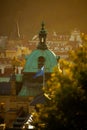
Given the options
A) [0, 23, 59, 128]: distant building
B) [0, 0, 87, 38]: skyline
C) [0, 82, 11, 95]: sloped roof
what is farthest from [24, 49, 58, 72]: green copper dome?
[0, 0, 87, 38]: skyline

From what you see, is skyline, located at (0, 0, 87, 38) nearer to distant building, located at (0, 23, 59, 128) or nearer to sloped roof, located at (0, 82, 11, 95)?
sloped roof, located at (0, 82, 11, 95)

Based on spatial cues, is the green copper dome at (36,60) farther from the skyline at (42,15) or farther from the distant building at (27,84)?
the skyline at (42,15)

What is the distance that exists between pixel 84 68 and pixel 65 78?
580mm

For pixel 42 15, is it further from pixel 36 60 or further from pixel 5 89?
pixel 36 60

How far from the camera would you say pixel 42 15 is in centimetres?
16388

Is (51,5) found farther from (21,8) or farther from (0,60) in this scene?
(0,60)

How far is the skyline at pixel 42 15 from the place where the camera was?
153 metres

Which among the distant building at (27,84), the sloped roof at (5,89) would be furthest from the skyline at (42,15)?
the distant building at (27,84)

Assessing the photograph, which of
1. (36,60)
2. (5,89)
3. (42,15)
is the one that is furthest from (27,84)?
(42,15)

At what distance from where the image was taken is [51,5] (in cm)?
17300

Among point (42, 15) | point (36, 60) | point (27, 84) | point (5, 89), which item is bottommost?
point (5, 89)

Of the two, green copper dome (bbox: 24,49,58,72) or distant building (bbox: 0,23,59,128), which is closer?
distant building (bbox: 0,23,59,128)

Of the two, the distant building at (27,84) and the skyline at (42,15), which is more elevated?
the skyline at (42,15)

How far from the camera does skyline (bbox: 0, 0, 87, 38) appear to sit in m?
153
